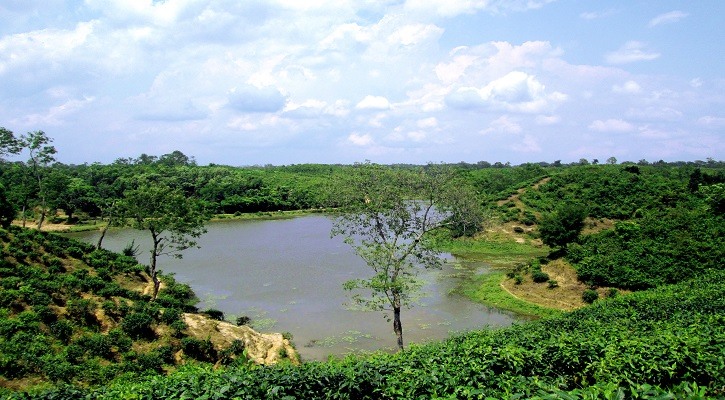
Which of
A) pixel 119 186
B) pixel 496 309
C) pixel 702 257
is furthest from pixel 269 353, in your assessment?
pixel 119 186

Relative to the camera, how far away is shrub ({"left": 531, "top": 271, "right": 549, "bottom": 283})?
33125mm

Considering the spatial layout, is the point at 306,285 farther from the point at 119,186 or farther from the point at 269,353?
the point at 119,186

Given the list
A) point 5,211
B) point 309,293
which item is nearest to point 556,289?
point 309,293

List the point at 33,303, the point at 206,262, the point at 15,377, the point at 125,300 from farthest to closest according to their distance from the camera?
the point at 206,262
the point at 125,300
the point at 33,303
the point at 15,377

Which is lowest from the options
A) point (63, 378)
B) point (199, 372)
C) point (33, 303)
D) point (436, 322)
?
point (436, 322)

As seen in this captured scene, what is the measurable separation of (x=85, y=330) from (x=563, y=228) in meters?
36.4

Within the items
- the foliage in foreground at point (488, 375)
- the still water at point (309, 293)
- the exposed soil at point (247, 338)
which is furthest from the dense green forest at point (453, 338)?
the still water at point (309, 293)

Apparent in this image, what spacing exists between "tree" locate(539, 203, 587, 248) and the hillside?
27.7 m

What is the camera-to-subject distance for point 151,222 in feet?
87.9

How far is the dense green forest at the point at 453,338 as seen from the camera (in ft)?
23.1

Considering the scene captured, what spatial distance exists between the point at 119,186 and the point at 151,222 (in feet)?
209

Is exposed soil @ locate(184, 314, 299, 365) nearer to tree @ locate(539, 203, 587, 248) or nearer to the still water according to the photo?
the still water

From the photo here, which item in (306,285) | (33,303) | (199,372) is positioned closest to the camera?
(199,372)

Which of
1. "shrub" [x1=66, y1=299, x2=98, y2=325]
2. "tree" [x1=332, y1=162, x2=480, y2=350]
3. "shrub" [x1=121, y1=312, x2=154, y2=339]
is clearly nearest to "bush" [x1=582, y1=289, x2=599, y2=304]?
"tree" [x1=332, y1=162, x2=480, y2=350]
